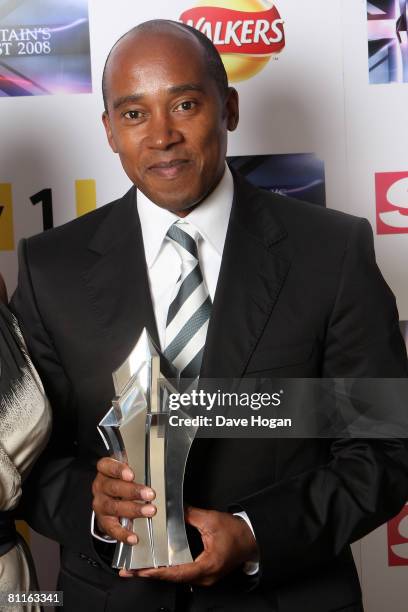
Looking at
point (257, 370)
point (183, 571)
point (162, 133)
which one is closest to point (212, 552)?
point (183, 571)

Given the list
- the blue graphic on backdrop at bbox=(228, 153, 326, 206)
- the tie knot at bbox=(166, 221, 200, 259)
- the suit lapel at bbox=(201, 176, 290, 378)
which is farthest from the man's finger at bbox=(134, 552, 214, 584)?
the blue graphic on backdrop at bbox=(228, 153, 326, 206)

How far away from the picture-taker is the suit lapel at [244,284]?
1156 millimetres

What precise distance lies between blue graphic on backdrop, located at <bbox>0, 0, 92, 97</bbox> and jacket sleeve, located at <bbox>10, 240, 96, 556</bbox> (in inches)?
25.6

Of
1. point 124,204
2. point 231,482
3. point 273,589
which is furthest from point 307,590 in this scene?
point 124,204

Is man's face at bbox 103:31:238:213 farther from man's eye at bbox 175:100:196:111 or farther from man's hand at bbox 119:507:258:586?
man's hand at bbox 119:507:258:586

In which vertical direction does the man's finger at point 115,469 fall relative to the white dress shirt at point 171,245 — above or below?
below

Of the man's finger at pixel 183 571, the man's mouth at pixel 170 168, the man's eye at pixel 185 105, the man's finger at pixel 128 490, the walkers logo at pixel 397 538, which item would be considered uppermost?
the man's eye at pixel 185 105

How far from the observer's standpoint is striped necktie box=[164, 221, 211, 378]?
3.81 feet

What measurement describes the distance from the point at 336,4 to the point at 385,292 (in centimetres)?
82

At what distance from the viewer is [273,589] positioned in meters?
1.18

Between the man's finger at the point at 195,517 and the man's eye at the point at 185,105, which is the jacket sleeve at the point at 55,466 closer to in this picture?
the man's finger at the point at 195,517

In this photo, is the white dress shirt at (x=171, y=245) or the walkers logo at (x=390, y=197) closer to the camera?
the white dress shirt at (x=171, y=245)

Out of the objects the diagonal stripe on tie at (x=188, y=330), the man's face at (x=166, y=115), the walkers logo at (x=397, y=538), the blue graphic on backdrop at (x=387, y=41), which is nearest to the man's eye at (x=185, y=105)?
the man's face at (x=166, y=115)

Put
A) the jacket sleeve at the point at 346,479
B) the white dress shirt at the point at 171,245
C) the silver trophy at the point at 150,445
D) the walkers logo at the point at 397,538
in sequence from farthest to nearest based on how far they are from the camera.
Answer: the walkers logo at the point at 397,538, the white dress shirt at the point at 171,245, the jacket sleeve at the point at 346,479, the silver trophy at the point at 150,445
